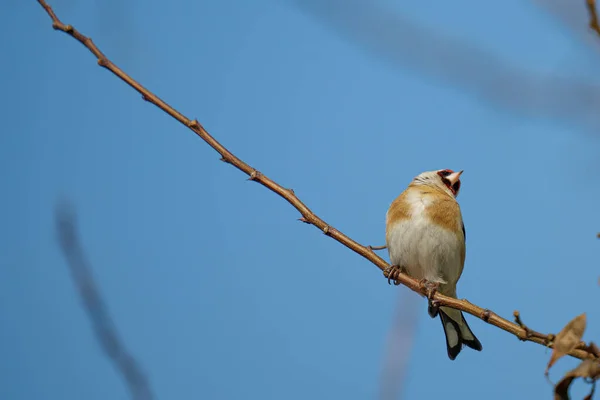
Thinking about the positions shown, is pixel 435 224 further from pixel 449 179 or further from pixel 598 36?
pixel 598 36

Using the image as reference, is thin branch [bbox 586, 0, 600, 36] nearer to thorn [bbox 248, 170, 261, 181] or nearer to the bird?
thorn [bbox 248, 170, 261, 181]

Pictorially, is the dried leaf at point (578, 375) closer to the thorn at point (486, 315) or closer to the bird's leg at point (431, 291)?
the thorn at point (486, 315)

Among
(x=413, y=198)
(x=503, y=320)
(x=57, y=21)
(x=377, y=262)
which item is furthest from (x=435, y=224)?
(x=57, y=21)

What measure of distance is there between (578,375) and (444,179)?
553 centimetres

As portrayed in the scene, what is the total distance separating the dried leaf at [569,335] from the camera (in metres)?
2.52

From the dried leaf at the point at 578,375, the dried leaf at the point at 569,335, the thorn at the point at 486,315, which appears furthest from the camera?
the thorn at the point at 486,315

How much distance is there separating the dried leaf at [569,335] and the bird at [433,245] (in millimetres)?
3575

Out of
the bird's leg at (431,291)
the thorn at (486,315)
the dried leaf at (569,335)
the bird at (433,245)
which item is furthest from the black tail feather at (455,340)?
the dried leaf at (569,335)

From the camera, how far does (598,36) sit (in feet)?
6.53

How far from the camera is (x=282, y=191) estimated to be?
3576 millimetres

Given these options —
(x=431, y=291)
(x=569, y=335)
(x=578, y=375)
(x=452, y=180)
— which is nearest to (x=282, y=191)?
(x=431, y=291)

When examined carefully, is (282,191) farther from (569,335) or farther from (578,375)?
(578,375)

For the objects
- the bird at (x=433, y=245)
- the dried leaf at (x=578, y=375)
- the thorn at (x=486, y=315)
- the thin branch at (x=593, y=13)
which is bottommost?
the dried leaf at (x=578, y=375)

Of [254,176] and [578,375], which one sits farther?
[254,176]
